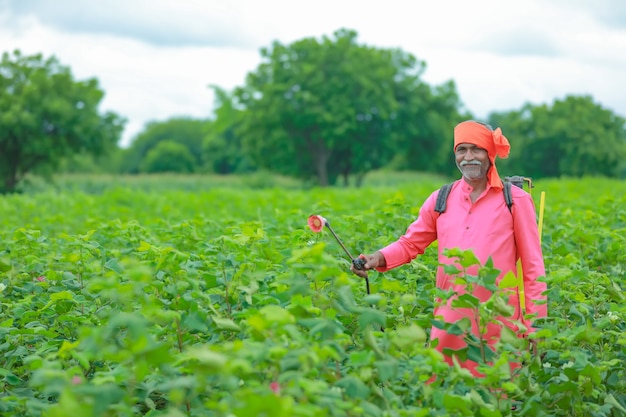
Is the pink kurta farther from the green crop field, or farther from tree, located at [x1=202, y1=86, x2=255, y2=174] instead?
tree, located at [x1=202, y1=86, x2=255, y2=174]

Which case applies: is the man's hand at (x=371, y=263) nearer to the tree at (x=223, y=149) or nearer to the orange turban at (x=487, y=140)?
the orange turban at (x=487, y=140)

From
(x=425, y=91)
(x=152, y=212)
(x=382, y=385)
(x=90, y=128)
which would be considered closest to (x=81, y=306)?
(x=382, y=385)

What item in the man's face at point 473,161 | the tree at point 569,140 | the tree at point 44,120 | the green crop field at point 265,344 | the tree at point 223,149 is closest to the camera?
the green crop field at point 265,344

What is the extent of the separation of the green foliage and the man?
10132cm

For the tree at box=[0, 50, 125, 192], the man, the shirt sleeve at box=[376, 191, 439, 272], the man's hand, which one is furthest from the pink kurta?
the tree at box=[0, 50, 125, 192]

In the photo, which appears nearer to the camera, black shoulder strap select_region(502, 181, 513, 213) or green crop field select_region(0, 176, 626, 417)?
green crop field select_region(0, 176, 626, 417)

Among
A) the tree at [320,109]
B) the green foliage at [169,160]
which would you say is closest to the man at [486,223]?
the tree at [320,109]

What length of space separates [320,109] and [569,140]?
2810 cm

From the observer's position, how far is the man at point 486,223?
4.13m

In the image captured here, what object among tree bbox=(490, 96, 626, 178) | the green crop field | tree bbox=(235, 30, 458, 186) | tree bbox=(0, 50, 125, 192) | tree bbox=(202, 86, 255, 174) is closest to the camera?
the green crop field

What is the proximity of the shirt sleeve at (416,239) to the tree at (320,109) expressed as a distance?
140ft

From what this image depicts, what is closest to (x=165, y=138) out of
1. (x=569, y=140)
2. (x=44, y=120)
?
(x=569, y=140)

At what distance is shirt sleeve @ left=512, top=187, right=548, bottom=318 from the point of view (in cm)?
412

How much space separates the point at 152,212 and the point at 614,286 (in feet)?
33.5
